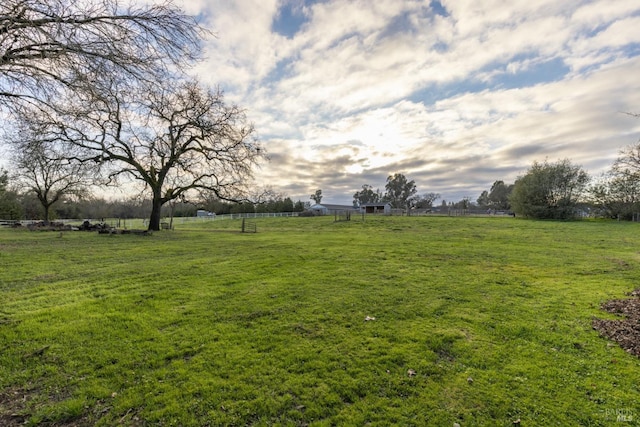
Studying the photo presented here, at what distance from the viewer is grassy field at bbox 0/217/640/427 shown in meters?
2.88

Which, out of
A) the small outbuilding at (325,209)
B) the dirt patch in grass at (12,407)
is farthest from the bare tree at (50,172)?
the small outbuilding at (325,209)

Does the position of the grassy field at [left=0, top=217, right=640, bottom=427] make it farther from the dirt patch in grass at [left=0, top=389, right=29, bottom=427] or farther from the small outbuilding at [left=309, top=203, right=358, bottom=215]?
the small outbuilding at [left=309, top=203, right=358, bottom=215]

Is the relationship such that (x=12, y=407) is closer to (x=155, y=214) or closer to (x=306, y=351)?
(x=306, y=351)

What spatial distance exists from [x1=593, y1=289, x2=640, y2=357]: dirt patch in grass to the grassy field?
196 mm

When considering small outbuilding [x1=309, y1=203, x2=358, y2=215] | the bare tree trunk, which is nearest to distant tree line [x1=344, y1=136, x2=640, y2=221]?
small outbuilding [x1=309, y1=203, x2=358, y2=215]

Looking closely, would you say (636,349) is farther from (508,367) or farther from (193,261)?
(193,261)

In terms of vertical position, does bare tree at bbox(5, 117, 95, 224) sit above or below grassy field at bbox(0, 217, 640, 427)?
above

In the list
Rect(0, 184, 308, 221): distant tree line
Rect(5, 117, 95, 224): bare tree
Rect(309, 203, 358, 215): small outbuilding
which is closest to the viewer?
Rect(5, 117, 95, 224): bare tree

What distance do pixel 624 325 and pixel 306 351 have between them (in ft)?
18.3

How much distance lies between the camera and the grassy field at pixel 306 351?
2.88m

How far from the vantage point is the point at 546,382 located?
338cm

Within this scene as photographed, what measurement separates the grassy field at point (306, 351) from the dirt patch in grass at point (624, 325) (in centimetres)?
20

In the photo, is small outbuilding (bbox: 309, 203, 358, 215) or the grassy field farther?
small outbuilding (bbox: 309, 203, 358, 215)

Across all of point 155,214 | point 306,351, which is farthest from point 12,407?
point 155,214
